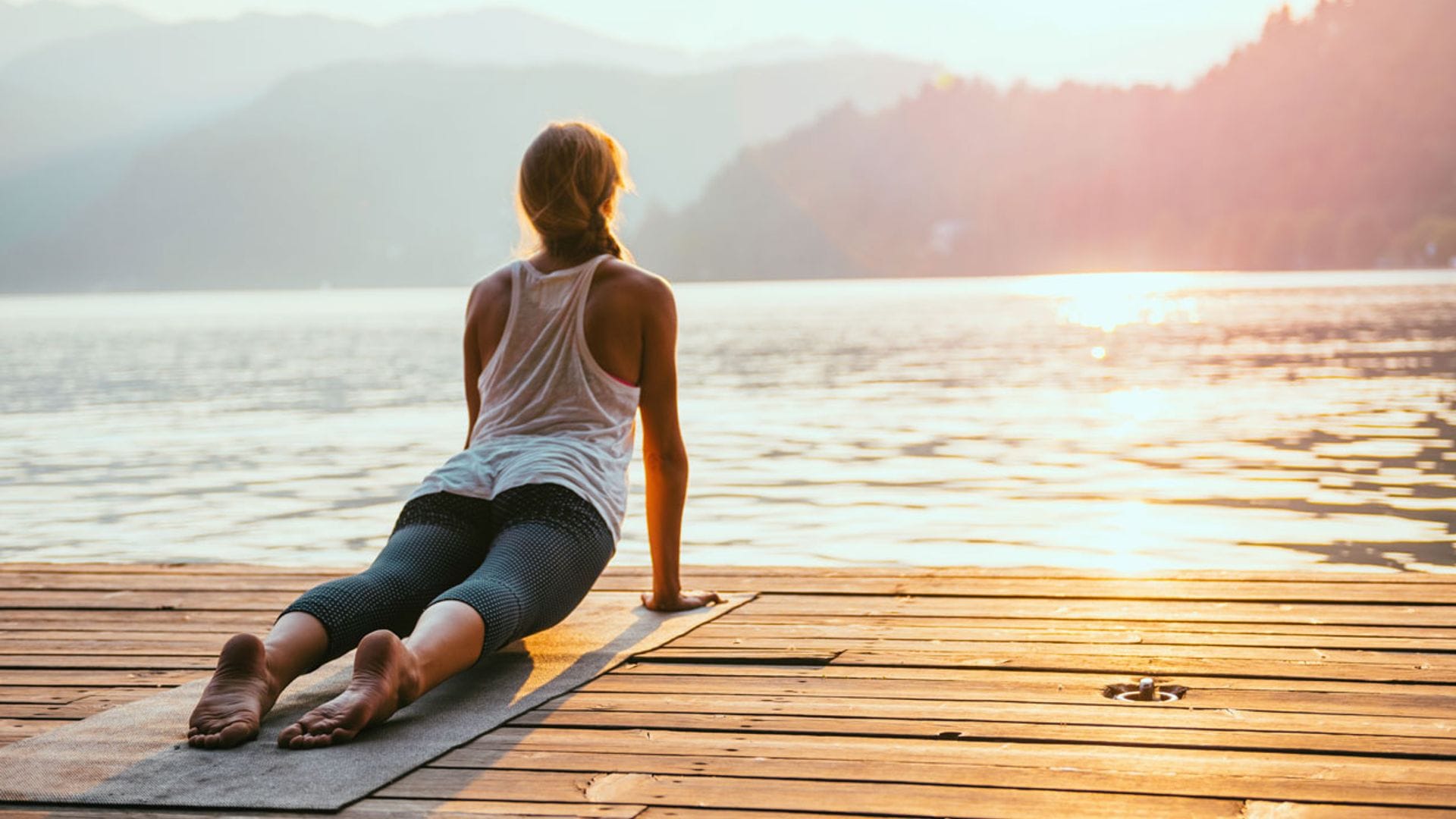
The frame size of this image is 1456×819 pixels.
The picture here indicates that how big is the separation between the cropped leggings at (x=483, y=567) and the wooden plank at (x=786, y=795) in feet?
1.97

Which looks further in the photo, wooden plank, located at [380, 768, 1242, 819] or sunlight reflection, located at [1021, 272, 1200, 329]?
sunlight reflection, located at [1021, 272, 1200, 329]

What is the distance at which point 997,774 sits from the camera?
2783mm

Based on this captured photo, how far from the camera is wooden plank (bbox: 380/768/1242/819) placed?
2.57m

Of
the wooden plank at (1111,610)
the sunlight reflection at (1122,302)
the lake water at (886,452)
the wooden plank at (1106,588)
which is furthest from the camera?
the sunlight reflection at (1122,302)

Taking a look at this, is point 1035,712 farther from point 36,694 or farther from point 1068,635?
point 36,694

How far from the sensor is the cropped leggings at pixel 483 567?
3.40 meters

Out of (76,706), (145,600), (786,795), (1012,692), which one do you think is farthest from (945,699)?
(145,600)

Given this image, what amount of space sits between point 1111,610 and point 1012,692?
3.35 feet

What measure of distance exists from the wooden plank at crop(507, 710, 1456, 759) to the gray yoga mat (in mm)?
196

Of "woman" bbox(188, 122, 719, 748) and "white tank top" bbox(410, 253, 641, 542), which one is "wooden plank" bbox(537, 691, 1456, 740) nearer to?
"woman" bbox(188, 122, 719, 748)

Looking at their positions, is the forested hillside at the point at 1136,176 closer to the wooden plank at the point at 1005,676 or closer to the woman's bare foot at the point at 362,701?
the wooden plank at the point at 1005,676

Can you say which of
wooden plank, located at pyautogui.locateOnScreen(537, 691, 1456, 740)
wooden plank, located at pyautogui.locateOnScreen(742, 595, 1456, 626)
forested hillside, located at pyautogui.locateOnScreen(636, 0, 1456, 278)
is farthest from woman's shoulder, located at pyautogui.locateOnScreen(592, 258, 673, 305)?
forested hillside, located at pyautogui.locateOnScreen(636, 0, 1456, 278)

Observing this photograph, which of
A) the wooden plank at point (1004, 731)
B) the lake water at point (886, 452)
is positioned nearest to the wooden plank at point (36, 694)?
the wooden plank at point (1004, 731)

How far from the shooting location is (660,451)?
13.6 feet
